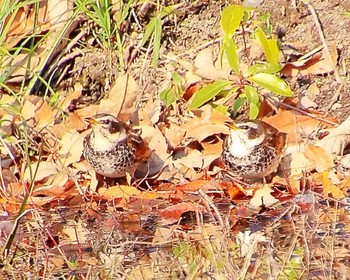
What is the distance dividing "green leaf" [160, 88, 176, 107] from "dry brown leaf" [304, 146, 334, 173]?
4.77 ft

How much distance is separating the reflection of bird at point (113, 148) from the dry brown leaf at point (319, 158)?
1.38 metres

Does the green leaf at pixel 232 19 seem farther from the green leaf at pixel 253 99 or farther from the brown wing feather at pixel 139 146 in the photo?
the brown wing feather at pixel 139 146

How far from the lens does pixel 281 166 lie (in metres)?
8.13

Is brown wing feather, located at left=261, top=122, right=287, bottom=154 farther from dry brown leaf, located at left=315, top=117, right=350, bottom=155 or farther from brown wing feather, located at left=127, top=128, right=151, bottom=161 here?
brown wing feather, located at left=127, top=128, right=151, bottom=161

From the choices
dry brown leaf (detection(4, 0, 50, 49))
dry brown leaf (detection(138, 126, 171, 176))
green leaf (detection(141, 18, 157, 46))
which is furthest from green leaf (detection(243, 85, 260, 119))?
dry brown leaf (detection(4, 0, 50, 49))

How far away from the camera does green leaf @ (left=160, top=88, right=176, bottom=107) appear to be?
8836 mm

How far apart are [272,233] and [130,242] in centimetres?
99

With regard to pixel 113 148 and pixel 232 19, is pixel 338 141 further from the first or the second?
pixel 113 148

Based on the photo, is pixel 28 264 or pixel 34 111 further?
pixel 34 111

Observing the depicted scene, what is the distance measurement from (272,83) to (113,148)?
1.44 metres

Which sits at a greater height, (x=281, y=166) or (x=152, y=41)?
(x=152, y=41)

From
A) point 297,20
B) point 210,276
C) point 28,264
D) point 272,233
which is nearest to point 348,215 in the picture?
point 272,233

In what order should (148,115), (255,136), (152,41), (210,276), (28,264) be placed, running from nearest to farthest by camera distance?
(210,276)
(28,264)
(255,136)
(148,115)
(152,41)

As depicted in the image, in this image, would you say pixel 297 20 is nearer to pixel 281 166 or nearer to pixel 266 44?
pixel 266 44
